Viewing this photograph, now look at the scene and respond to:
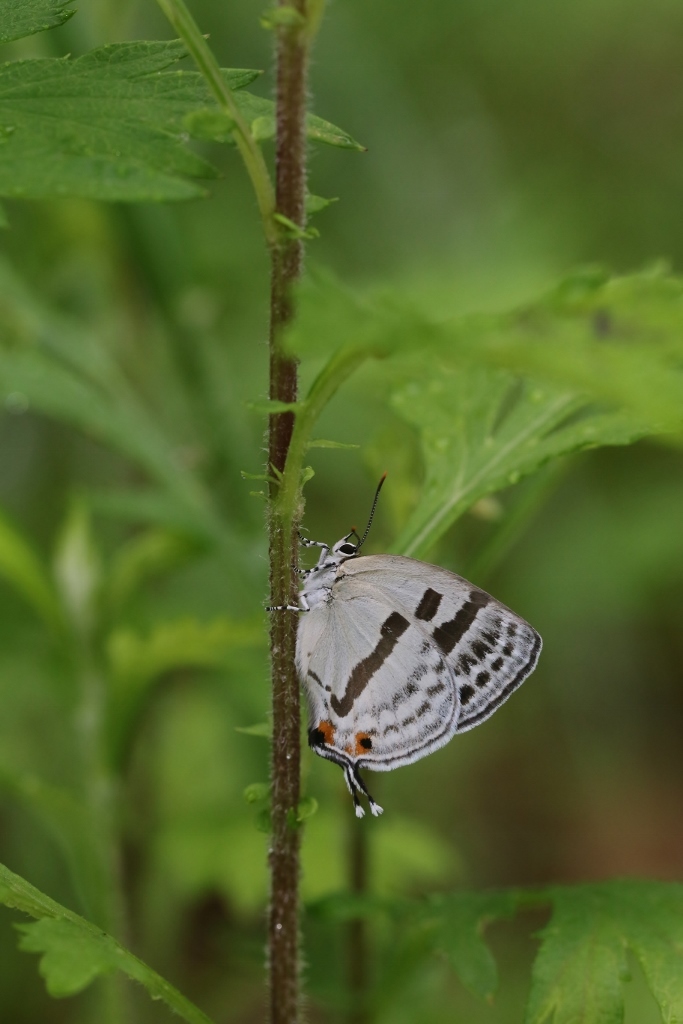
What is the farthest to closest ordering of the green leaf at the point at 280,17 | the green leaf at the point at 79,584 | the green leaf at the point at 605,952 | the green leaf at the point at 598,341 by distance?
1. the green leaf at the point at 79,584
2. the green leaf at the point at 605,952
3. the green leaf at the point at 280,17
4. the green leaf at the point at 598,341

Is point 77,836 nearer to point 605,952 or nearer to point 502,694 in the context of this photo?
point 502,694

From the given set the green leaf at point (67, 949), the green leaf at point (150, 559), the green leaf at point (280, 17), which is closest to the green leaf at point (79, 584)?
the green leaf at point (150, 559)

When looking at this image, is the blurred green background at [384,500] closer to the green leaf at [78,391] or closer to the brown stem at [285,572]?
the green leaf at [78,391]

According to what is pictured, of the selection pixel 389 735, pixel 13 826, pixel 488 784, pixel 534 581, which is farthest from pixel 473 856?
pixel 389 735

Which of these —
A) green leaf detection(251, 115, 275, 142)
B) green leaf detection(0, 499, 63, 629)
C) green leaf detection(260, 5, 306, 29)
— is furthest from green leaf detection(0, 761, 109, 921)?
green leaf detection(260, 5, 306, 29)

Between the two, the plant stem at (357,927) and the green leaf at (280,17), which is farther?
the plant stem at (357,927)

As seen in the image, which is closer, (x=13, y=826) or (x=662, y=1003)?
(x=662, y=1003)

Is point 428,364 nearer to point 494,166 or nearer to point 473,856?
point 473,856
